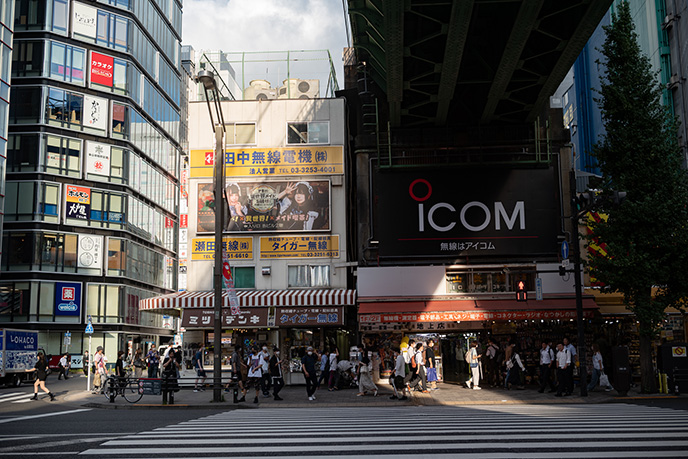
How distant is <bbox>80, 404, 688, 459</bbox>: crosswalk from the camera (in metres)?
8.80

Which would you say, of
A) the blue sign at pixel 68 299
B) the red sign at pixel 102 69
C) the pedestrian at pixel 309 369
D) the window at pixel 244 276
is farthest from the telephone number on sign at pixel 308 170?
the red sign at pixel 102 69

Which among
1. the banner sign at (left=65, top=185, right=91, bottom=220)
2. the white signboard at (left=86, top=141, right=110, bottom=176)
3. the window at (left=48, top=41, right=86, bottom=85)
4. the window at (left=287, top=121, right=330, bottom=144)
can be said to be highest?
the window at (left=48, top=41, right=86, bottom=85)

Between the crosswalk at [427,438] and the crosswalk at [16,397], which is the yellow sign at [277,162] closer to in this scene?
the crosswalk at [16,397]

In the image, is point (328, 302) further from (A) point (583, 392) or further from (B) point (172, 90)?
(B) point (172, 90)

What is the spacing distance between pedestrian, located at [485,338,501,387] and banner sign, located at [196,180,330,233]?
9.42 meters

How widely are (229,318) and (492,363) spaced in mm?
11728

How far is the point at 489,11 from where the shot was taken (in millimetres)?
23328

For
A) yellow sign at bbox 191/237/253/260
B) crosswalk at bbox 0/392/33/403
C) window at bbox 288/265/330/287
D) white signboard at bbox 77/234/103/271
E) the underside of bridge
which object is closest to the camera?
the underside of bridge

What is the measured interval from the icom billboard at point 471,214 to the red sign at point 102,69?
120ft

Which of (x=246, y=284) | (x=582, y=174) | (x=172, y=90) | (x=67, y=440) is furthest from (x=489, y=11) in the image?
(x=172, y=90)

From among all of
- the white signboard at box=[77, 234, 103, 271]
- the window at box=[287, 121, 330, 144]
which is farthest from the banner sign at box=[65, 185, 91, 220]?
the window at box=[287, 121, 330, 144]

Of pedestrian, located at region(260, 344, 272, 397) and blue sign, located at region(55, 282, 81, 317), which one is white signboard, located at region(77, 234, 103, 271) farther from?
pedestrian, located at region(260, 344, 272, 397)

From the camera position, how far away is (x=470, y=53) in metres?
25.9

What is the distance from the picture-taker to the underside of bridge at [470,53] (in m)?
21.3
